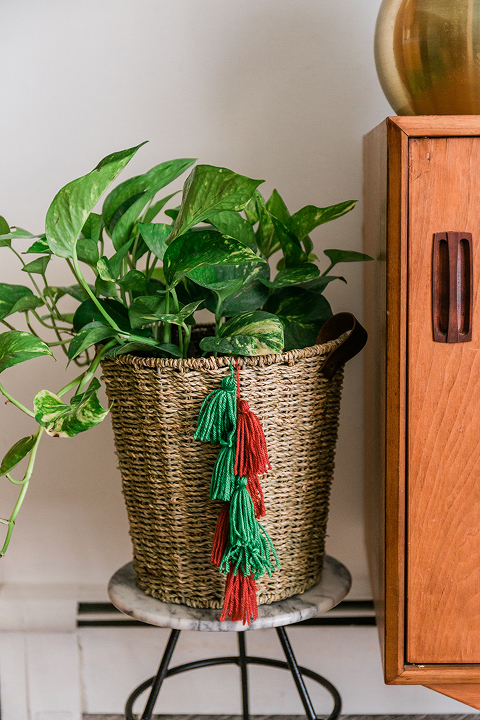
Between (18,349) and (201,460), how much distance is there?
276 mm

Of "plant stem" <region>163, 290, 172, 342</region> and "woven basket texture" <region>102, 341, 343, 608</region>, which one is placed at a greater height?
"plant stem" <region>163, 290, 172, 342</region>

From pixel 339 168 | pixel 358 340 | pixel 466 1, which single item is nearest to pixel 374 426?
pixel 358 340

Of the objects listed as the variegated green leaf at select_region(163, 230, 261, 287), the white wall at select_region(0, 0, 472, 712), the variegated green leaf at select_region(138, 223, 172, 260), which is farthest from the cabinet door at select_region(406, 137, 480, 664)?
the white wall at select_region(0, 0, 472, 712)

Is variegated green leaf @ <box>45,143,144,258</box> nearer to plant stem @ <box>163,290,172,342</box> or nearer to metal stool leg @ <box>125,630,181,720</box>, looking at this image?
plant stem @ <box>163,290,172,342</box>

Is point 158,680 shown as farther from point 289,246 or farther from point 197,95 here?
point 197,95

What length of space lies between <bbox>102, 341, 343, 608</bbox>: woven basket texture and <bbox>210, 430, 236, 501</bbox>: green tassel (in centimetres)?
4

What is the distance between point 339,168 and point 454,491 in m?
0.68

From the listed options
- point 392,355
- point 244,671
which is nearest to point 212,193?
point 392,355

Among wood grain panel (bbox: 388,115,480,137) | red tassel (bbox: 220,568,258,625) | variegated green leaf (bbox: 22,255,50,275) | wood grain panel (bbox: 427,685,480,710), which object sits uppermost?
wood grain panel (bbox: 388,115,480,137)

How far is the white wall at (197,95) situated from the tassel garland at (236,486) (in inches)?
18.8

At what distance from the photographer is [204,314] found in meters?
1.17

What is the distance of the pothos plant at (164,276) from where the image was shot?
28.1 inches

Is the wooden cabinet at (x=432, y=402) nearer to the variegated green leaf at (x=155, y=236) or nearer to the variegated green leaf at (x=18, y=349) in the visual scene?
the variegated green leaf at (x=155, y=236)

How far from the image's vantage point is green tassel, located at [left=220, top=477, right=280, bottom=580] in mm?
763
